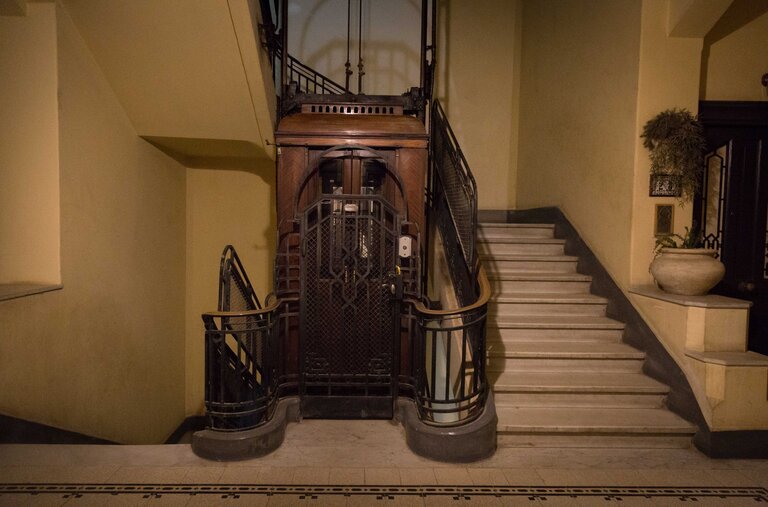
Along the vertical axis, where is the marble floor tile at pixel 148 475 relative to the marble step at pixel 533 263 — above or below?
below

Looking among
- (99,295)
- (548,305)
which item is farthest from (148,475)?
(548,305)

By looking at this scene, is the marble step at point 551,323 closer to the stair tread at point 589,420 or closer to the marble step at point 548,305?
the marble step at point 548,305

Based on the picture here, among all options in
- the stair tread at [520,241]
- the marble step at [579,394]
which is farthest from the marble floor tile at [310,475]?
the stair tread at [520,241]

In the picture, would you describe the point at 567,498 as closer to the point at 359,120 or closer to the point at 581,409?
the point at 581,409

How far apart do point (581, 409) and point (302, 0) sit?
256 inches

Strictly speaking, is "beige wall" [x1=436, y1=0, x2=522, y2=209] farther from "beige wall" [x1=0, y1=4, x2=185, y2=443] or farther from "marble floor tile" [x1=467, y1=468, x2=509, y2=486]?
"marble floor tile" [x1=467, y1=468, x2=509, y2=486]

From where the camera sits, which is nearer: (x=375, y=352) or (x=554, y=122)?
(x=375, y=352)

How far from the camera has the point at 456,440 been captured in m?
3.17

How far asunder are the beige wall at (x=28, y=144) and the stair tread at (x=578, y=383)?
3752 millimetres

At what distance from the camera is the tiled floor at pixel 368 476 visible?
9.01ft

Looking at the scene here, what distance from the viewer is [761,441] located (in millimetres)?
3295

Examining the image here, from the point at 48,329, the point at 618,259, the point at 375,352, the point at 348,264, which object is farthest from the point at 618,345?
the point at 48,329

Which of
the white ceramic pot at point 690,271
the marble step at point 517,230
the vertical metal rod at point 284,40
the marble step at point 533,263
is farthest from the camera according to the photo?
the marble step at point 517,230

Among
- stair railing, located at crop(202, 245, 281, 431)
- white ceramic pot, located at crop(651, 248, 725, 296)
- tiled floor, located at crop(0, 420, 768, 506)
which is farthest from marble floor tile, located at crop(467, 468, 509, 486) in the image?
white ceramic pot, located at crop(651, 248, 725, 296)
